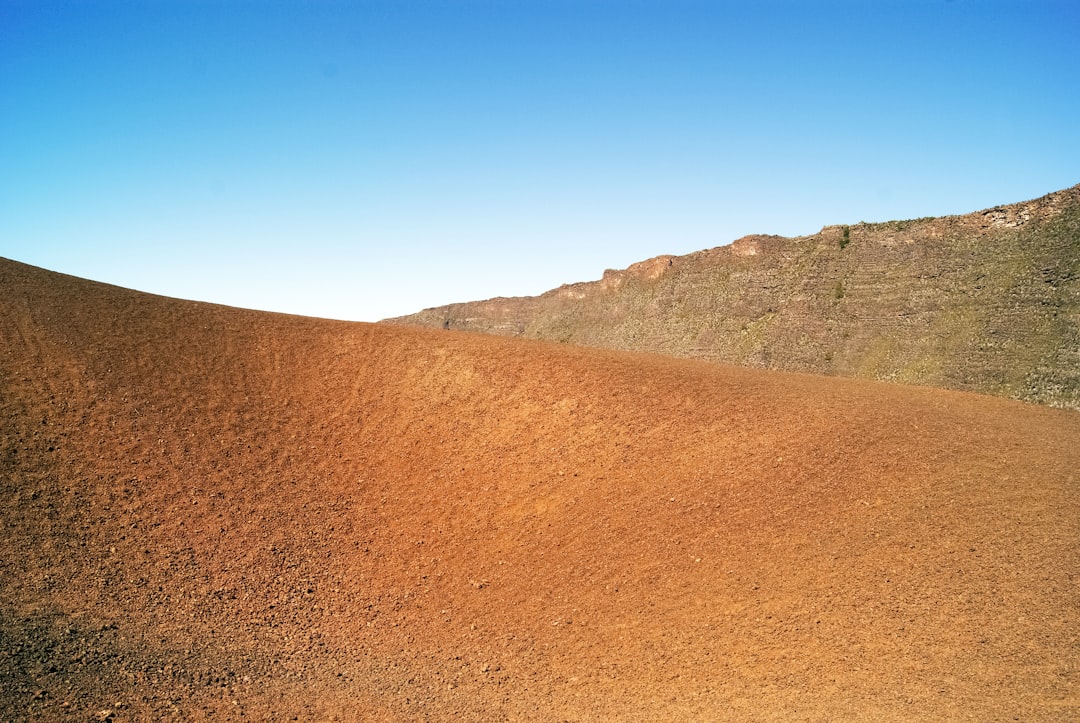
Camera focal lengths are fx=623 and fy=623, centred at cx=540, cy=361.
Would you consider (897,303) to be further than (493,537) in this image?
Yes

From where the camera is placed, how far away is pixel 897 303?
3544 centimetres

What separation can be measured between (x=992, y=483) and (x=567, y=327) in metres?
51.9

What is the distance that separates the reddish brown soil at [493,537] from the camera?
7.60 m

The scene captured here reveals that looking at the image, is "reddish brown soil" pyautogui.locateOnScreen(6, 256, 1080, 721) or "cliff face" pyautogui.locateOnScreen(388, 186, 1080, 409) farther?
"cliff face" pyautogui.locateOnScreen(388, 186, 1080, 409)

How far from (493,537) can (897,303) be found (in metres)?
32.7

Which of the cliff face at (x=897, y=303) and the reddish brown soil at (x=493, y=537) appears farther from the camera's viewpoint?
the cliff face at (x=897, y=303)

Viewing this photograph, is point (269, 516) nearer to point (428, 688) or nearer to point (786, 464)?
point (428, 688)

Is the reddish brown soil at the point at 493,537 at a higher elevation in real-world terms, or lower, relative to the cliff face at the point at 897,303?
lower

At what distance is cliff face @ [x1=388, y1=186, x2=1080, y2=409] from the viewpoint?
2764 cm

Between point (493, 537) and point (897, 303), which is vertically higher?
point (897, 303)

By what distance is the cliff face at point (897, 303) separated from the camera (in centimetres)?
2764

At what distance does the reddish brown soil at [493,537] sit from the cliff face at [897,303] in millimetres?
12022

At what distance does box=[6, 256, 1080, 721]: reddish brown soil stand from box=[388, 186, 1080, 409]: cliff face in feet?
39.4

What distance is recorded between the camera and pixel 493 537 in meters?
11.5
